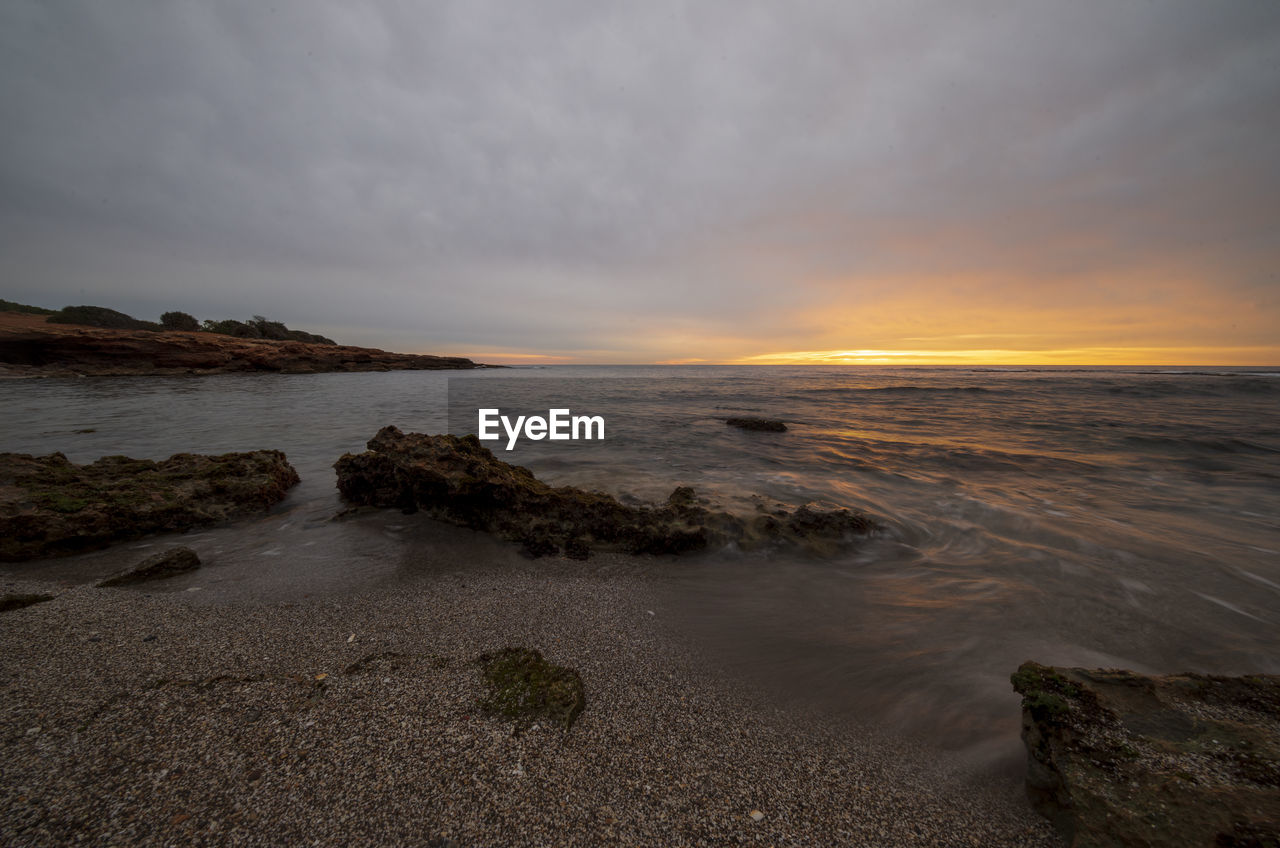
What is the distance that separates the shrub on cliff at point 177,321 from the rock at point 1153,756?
72708 mm

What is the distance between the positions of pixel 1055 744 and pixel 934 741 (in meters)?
0.53

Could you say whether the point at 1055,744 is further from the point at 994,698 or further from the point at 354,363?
the point at 354,363

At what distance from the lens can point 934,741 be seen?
7.45 ft

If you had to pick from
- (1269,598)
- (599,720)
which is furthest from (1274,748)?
(1269,598)

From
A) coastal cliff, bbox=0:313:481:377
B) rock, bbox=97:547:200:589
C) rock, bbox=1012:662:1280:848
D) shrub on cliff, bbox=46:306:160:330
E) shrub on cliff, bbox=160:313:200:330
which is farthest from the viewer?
shrub on cliff, bbox=160:313:200:330

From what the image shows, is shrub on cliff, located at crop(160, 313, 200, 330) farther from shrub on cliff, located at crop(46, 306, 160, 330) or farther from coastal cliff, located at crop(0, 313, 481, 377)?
coastal cliff, located at crop(0, 313, 481, 377)

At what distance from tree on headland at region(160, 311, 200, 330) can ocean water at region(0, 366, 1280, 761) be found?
52.7 meters

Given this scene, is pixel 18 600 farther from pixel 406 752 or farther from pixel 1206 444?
pixel 1206 444

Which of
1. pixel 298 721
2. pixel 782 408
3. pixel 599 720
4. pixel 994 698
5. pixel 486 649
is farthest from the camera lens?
pixel 782 408

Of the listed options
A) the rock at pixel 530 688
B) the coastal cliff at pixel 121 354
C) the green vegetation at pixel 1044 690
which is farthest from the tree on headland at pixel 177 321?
the green vegetation at pixel 1044 690

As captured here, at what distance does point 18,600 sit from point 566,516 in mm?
3868

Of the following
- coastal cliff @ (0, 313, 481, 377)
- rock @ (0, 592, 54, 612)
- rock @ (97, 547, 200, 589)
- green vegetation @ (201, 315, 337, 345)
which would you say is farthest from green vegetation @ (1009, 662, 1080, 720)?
green vegetation @ (201, 315, 337, 345)

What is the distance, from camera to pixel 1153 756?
5.99 ft

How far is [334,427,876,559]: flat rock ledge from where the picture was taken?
4.39 metres
